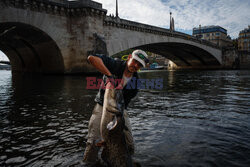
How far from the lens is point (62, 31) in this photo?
1819 cm

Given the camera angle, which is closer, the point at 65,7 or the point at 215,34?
the point at 65,7

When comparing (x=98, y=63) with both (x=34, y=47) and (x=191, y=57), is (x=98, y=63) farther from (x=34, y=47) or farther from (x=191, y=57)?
(x=191, y=57)

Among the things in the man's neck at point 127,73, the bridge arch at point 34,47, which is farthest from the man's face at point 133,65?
the bridge arch at point 34,47

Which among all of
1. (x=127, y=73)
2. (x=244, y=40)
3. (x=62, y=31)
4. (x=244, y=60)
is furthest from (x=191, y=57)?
(x=244, y=40)

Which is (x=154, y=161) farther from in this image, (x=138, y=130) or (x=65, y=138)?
(x=65, y=138)

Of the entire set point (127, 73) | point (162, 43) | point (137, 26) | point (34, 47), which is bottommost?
point (127, 73)

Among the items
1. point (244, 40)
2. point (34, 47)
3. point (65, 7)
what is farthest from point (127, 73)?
point (244, 40)

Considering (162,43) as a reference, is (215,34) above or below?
above

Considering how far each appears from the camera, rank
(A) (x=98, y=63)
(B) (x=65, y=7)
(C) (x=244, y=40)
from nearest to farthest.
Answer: (A) (x=98, y=63), (B) (x=65, y=7), (C) (x=244, y=40)

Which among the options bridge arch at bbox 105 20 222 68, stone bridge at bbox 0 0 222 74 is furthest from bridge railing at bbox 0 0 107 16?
bridge arch at bbox 105 20 222 68

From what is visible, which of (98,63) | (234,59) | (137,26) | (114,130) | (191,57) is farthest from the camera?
(191,57)

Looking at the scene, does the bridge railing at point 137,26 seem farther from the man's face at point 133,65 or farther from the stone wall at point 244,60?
the stone wall at point 244,60

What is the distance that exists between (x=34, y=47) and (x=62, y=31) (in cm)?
503

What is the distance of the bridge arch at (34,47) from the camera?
645 inches
